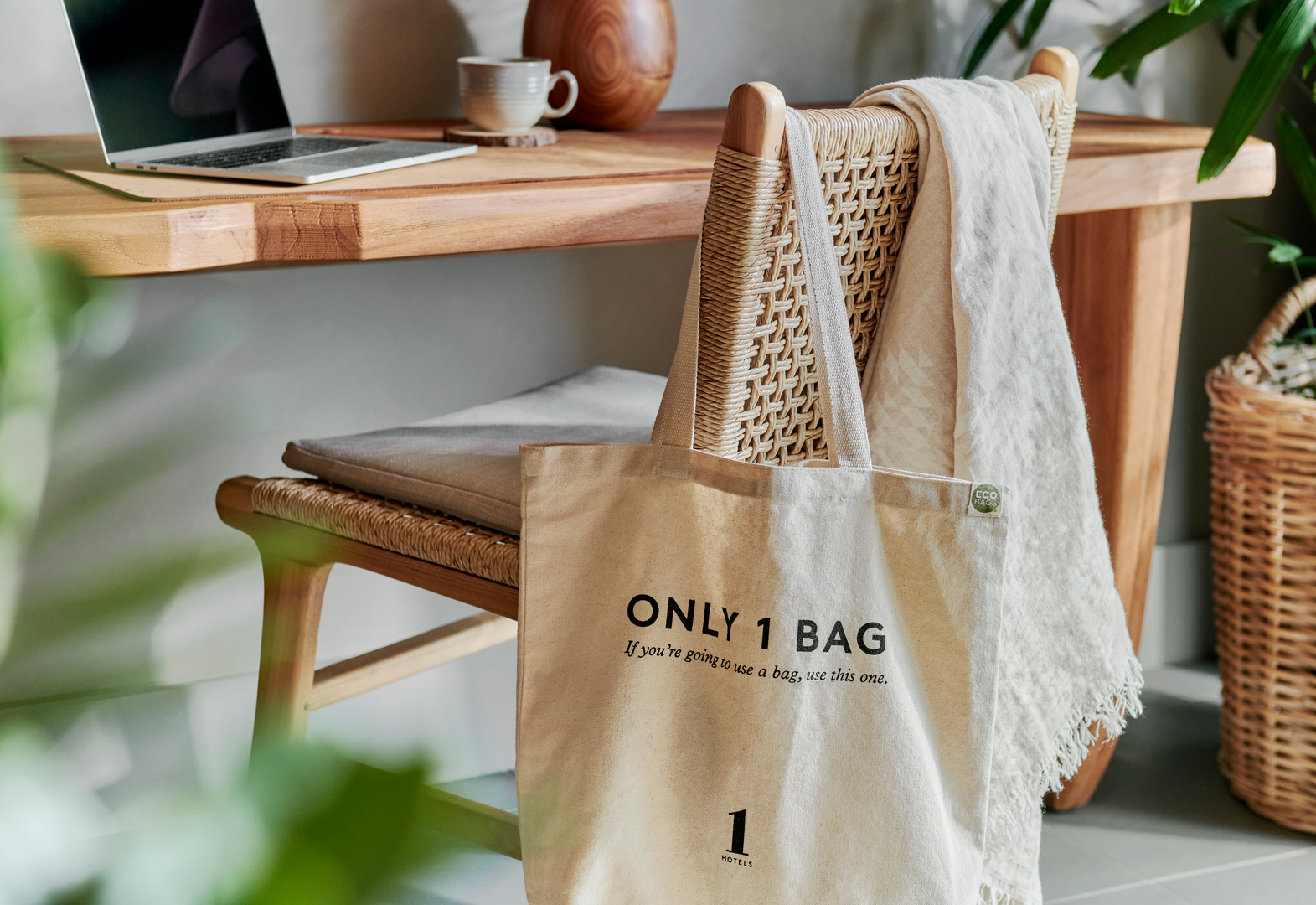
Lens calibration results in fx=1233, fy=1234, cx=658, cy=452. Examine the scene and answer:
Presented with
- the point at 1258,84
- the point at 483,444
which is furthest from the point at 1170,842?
the point at 483,444

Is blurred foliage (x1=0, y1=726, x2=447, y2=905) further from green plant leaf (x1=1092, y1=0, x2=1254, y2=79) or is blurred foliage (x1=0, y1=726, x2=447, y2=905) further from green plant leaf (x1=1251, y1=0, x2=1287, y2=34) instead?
green plant leaf (x1=1251, y1=0, x2=1287, y2=34)

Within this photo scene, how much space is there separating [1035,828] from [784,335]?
396 millimetres

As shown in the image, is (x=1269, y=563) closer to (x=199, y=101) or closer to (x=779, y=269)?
(x=779, y=269)

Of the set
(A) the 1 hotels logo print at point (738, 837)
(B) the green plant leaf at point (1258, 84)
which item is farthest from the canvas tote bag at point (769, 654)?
(B) the green plant leaf at point (1258, 84)

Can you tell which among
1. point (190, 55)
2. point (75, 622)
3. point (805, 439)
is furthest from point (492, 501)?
point (75, 622)

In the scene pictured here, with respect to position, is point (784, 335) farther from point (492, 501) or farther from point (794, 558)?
point (492, 501)

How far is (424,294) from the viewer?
1.35 meters

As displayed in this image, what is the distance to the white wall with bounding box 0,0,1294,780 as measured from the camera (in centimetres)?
123

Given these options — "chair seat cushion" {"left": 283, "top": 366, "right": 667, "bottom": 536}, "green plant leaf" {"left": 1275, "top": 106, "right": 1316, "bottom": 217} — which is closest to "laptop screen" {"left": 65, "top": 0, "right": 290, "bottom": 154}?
"chair seat cushion" {"left": 283, "top": 366, "right": 667, "bottom": 536}

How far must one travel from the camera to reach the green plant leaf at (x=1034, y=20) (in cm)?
140

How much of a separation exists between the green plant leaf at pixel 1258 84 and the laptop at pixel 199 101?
637 millimetres

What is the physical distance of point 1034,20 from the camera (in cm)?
142

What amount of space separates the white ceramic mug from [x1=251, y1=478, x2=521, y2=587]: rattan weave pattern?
0.35m

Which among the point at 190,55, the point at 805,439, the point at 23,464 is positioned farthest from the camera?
the point at 190,55
